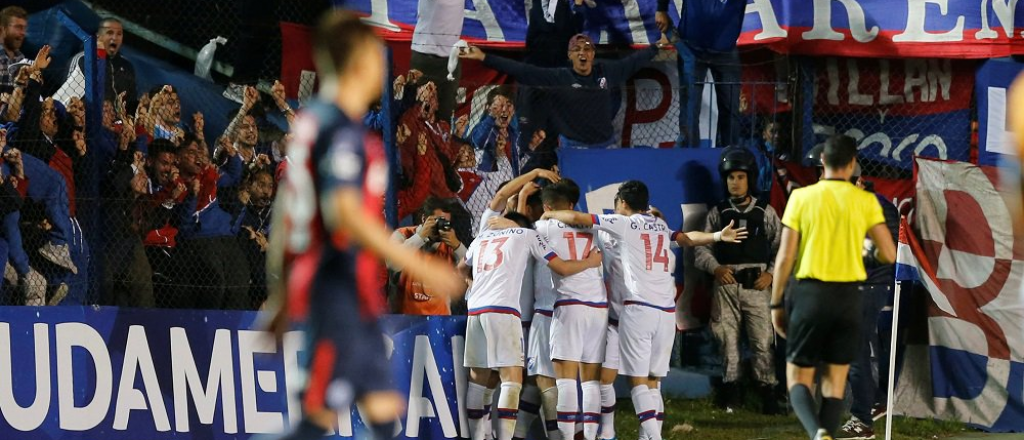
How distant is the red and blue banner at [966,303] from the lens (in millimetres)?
14328

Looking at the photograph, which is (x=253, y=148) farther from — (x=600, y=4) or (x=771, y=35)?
(x=771, y=35)

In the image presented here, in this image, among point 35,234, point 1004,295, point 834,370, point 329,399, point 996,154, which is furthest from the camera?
point 996,154

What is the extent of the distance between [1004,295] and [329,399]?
30.1 ft

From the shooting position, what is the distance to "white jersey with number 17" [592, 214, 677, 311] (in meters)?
12.8

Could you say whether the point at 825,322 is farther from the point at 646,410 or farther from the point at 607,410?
the point at 607,410

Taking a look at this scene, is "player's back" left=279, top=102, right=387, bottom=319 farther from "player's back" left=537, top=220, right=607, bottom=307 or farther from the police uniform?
the police uniform

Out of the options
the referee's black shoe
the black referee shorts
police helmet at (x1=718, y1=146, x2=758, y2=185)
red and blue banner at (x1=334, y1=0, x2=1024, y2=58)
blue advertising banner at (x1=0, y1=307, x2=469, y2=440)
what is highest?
red and blue banner at (x1=334, y1=0, x2=1024, y2=58)

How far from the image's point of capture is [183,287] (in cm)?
1254

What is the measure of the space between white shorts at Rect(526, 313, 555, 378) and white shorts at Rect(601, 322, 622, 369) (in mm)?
477

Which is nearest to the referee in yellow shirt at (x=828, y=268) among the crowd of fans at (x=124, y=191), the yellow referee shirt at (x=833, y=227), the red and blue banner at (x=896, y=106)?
the yellow referee shirt at (x=833, y=227)

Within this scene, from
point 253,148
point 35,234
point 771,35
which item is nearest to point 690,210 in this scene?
point 771,35

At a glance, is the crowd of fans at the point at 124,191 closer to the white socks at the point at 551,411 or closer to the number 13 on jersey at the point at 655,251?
the white socks at the point at 551,411

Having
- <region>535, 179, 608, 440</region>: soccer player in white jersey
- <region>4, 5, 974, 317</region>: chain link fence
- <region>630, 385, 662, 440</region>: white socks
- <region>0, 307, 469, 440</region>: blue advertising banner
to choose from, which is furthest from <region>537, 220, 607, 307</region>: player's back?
<region>0, 307, 469, 440</region>: blue advertising banner

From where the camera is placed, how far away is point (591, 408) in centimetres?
1272
